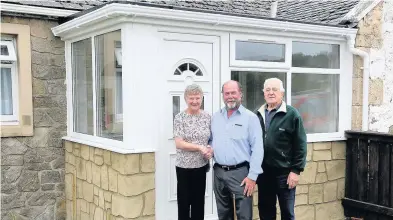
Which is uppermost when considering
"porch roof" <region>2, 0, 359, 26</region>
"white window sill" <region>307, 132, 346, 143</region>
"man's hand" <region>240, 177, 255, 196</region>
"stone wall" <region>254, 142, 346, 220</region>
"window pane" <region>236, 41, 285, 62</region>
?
"porch roof" <region>2, 0, 359, 26</region>

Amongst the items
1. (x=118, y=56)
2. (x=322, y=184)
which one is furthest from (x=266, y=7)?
(x=118, y=56)

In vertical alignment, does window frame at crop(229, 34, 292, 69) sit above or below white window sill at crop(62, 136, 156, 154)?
above

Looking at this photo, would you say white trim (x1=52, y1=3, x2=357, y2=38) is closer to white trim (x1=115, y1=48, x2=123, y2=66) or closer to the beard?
white trim (x1=115, y1=48, x2=123, y2=66)

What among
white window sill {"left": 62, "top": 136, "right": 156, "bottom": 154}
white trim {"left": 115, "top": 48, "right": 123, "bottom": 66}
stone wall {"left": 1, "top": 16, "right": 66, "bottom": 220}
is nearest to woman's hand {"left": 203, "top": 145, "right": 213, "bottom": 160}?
white window sill {"left": 62, "top": 136, "right": 156, "bottom": 154}

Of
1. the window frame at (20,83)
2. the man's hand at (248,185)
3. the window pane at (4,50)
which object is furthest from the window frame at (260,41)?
the window pane at (4,50)

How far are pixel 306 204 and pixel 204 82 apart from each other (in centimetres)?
246

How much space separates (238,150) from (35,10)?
352 cm

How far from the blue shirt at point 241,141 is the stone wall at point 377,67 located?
291 centimetres

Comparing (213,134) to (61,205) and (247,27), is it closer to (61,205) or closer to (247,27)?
(247,27)

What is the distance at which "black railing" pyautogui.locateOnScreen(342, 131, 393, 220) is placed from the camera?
578 centimetres

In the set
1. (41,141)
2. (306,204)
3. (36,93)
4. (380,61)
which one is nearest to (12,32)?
(36,93)

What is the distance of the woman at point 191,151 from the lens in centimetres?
430

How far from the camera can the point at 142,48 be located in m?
4.62

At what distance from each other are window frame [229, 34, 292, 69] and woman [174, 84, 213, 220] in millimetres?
1233
